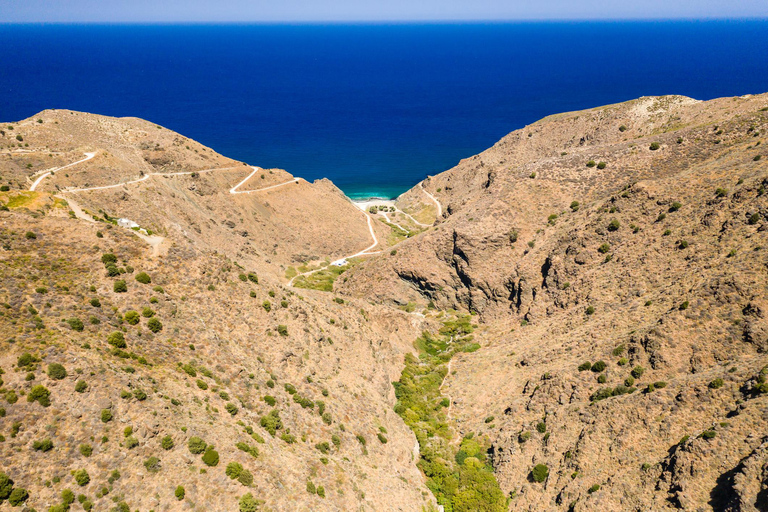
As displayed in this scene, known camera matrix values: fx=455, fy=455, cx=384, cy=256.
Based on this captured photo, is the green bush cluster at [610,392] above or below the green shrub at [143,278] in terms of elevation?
below

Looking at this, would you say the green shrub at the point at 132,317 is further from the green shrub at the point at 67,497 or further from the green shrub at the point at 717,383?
the green shrub at the point at 717,383

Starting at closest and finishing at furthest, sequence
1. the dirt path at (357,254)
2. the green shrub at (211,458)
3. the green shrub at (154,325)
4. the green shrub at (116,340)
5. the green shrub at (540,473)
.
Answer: the green shrub at (211,458), the green shrub at (116,340), the green shrub at (154,325), the green shrub at (540,473), the dirt path at (357,254)

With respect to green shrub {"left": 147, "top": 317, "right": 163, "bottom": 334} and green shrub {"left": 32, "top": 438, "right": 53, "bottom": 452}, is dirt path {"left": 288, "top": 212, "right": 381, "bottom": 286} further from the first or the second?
green shrub {"left": 32, "top": 438, "right": 53, "bottom": 452}

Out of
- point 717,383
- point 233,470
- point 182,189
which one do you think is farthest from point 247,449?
point 182,189

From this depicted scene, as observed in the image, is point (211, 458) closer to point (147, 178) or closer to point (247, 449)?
point (247, 449)

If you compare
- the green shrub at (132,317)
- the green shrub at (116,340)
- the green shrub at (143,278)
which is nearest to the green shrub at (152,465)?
the green shrub at (116,340)

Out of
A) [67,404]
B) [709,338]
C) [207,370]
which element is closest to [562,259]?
[709,338]

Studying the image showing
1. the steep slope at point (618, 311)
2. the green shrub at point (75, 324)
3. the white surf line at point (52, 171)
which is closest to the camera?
the green shrub at point (75, 324)

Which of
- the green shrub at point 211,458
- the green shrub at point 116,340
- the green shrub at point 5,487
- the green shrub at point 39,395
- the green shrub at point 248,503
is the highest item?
the green shrub at point 116,340
